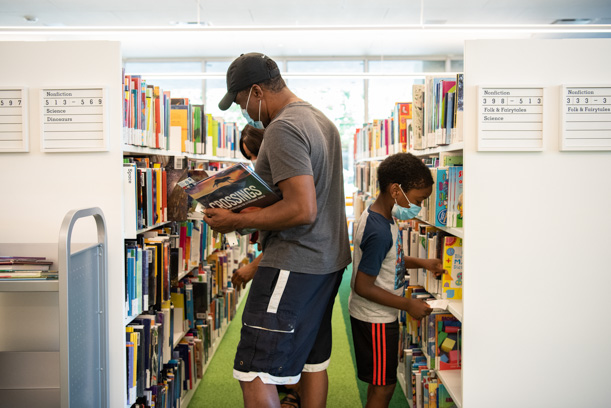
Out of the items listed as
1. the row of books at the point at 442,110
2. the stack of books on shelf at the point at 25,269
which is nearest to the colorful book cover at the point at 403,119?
the row of books at the point at 442,110

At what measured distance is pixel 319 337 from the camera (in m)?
2.13

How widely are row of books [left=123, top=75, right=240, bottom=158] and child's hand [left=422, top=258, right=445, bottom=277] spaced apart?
1.47m

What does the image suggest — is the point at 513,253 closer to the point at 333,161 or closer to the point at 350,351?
the point at 333,161

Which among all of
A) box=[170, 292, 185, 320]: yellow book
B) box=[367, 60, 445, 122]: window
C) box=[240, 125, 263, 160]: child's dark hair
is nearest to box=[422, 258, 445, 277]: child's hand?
box=[240, 125, 263, 160]: child's dark hair

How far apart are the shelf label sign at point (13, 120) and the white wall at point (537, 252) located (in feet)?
5.63

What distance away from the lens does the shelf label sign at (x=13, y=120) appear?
7.14 feet

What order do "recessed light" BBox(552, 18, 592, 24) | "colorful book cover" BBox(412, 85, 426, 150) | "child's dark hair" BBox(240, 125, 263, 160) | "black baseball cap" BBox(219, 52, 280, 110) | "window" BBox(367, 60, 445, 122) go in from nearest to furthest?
"black baseball cap" BBox(219, 52, 280, 110) → "colorful book cover" BBox(412, 85, 426, 150) → "child's dark hair" BBox(240, 125, 263, 160) → "recessed light" BBox(552, 18, 592, 24) → "window" BBox(367, 60, 445, 122)

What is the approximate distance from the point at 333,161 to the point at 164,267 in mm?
1171

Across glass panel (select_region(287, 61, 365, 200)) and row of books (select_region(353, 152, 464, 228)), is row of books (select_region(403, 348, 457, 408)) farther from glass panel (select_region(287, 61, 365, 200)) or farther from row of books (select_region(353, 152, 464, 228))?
glass panel (select_region(287, 61, 365, 200))

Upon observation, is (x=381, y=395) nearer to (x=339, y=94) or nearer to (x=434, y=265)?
(x=434, y=265)

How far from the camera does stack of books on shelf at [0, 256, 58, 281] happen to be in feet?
6.14

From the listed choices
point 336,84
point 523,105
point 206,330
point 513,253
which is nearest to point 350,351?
point 206,330

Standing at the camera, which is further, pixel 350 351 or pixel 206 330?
pixel 350 351

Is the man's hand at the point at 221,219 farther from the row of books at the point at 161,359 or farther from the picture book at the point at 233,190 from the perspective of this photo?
the row of books at the point at 161,359
